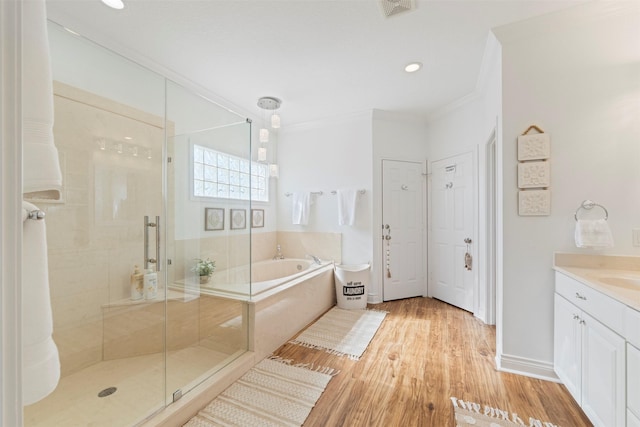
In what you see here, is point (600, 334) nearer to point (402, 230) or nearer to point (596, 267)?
point (596, 267)

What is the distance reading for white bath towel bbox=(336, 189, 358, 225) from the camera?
3.56 metres

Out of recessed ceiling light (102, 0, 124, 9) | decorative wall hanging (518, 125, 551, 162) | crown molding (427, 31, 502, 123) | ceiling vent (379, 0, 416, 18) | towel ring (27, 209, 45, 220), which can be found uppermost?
ceiling vent (379, 0, 416, 18)

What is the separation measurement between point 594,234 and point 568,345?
720 mm

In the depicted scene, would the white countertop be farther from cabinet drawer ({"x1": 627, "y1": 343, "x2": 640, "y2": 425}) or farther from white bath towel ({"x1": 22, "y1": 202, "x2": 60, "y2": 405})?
white bath towel ({"x1": 22, "y1": 202, "x2": 60, "y2": 405})

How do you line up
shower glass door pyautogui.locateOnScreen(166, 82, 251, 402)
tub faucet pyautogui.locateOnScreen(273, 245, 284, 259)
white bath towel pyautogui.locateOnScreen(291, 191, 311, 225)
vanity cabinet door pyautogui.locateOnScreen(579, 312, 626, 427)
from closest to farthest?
1. vanity cabinet door pyautogui.locateOnScreen(579, 312, 626, 427)
2. shower glass door pyautogui.locateOnScreen(166, 82, 251, 402)
3. white bath towel pyautogui.locateOnScreen(291, 191, 311, 225)
4. tub faucet pyautogui.locateOnScreen(273, 245, 284, 259)

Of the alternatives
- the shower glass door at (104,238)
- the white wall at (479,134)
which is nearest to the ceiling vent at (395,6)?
the white wall at (479,134)

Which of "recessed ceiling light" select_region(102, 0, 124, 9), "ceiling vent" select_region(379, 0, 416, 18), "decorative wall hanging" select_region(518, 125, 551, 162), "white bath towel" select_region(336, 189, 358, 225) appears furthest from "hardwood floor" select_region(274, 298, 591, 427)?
"recessed ceiling light" select_region(102, 0, 124, 9)

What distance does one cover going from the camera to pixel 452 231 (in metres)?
3.43

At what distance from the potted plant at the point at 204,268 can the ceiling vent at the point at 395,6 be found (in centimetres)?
250

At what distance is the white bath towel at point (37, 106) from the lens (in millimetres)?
551

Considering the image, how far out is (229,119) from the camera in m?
2.77

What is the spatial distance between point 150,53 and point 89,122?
2.70 feet

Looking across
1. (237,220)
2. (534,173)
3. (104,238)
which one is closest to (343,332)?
(237,220)

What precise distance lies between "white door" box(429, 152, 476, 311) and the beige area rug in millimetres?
1728
